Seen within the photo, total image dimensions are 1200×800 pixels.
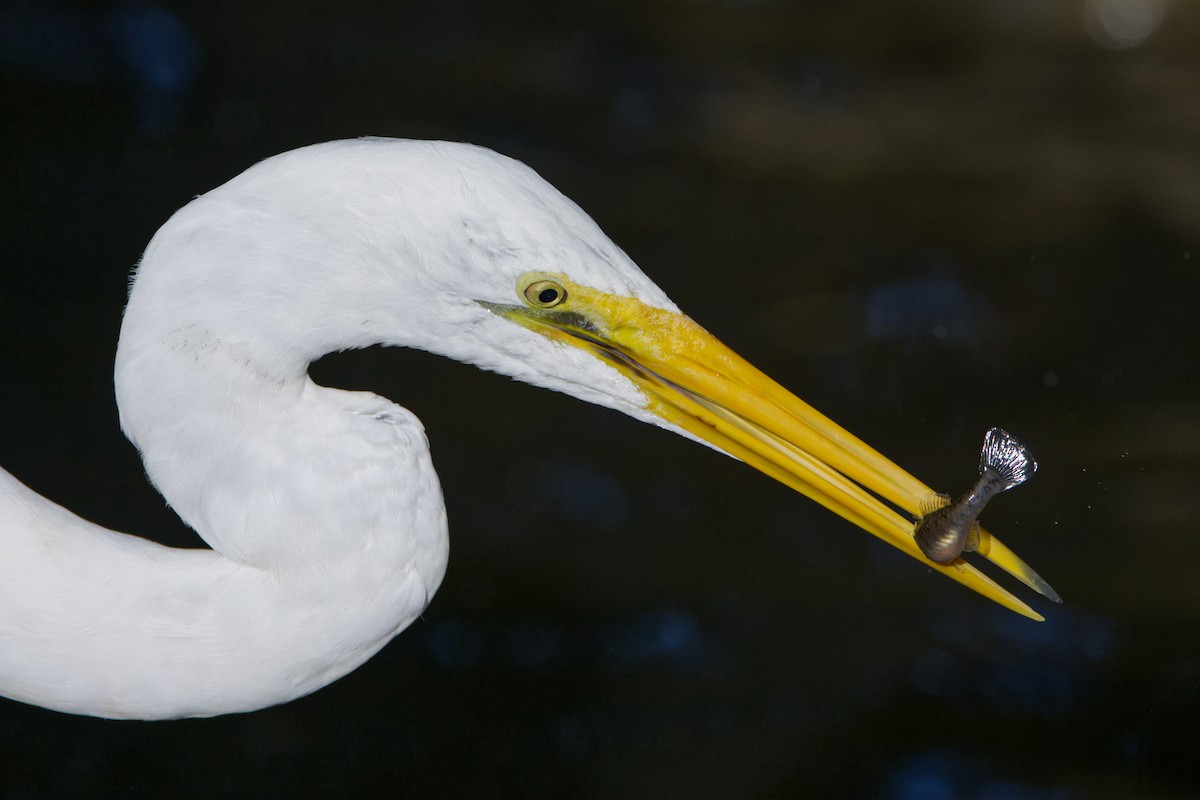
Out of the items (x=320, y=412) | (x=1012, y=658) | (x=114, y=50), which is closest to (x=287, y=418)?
(x=320, y=412)

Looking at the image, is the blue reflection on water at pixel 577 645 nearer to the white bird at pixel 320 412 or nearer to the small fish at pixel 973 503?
the white bird at pixel 320 412

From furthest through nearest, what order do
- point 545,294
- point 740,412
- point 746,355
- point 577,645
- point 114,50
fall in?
point 114,50
point 746,355
point 577,645
point 740,412
point 545,294

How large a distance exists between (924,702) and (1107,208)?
1970 millimetres

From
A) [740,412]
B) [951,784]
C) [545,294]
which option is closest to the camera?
[545,294]

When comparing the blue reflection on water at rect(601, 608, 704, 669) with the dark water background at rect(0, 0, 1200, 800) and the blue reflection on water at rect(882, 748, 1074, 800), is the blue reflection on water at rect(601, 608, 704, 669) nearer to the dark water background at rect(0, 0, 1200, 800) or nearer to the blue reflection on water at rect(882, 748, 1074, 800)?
the dark water background at rect(0, 0, 1200, 800)

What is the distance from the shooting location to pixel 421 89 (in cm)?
414

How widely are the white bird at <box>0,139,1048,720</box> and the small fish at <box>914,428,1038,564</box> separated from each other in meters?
0.06

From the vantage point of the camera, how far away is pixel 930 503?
1751mm

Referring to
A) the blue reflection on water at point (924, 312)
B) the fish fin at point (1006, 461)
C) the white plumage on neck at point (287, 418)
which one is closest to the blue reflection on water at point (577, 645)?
the blue reflection on water at point (924, 312)

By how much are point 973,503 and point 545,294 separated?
0.68 m

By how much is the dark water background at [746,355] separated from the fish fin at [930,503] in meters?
1.46

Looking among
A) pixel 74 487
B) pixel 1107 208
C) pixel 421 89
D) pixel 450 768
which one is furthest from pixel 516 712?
pixel 1107 208

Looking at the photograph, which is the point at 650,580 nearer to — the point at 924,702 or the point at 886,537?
the point at 924,702

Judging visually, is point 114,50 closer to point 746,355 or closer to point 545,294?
point 746,355
